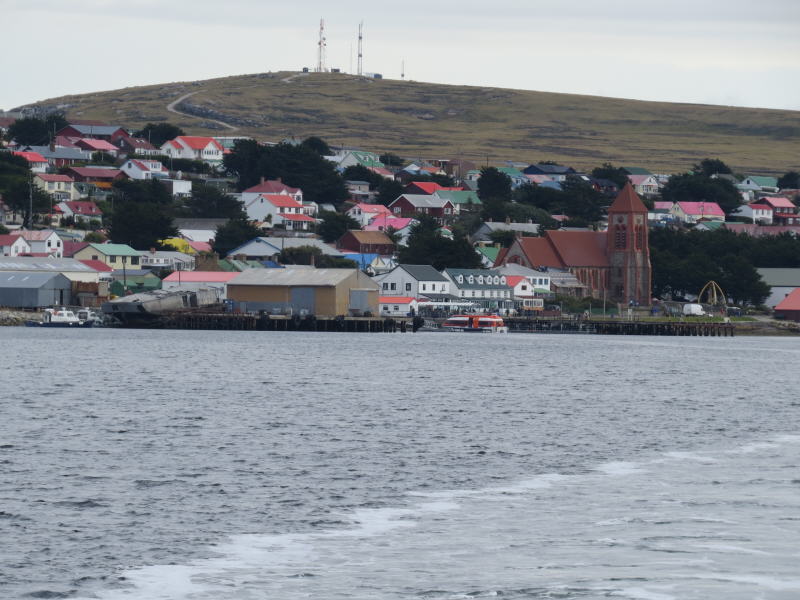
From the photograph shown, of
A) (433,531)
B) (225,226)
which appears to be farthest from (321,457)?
(225,226)

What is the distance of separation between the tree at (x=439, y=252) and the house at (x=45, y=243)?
36987 mm

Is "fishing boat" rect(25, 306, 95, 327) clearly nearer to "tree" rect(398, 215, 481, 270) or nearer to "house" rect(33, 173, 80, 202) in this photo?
"tree" rect(398, 215, 481, 270)

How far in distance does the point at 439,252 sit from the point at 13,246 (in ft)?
147

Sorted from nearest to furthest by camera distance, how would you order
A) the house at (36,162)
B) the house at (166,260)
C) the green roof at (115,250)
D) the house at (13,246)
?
the house at (13,246)
the green roof at (115,250)
the house at (166,260)
the house at (36,162)

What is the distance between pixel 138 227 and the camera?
155 metres

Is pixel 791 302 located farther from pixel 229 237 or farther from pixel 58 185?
pixel 58 185

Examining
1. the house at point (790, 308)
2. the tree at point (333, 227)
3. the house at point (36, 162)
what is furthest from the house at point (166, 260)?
the house at point (790, 308)

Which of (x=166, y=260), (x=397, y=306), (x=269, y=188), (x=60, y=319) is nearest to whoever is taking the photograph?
(x=60, y=319)

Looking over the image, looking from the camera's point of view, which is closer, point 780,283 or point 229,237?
point 229,237

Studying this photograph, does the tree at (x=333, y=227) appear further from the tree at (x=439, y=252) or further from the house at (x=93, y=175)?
the house at (x=93, y=175)

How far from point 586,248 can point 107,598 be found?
151128 mm

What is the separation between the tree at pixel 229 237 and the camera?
526 feet

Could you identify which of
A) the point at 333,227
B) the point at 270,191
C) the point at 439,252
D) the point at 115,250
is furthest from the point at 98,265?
the point at 270,191

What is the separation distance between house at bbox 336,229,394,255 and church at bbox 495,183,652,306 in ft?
46.1
